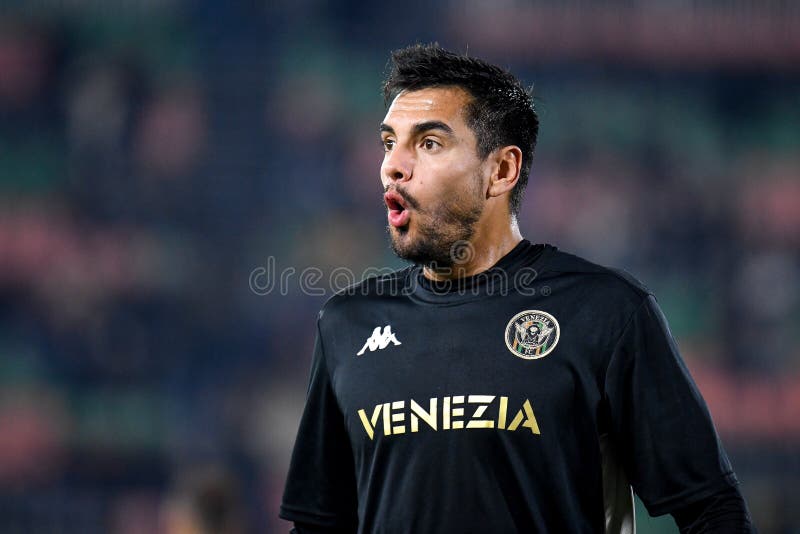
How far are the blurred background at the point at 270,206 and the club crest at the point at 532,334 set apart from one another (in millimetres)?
4614

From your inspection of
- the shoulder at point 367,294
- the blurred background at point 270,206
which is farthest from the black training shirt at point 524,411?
the blurred background at point 270,206

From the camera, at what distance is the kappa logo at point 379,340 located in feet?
7.81

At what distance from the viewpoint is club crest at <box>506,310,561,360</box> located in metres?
2.19

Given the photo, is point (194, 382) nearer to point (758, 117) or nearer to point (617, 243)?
point (617, 243)

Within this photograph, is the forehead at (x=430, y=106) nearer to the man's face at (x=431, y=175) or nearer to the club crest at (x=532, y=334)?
the man's face at (x=431, y=175)

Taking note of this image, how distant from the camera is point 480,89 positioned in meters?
2.46

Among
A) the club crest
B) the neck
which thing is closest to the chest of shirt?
the club crest

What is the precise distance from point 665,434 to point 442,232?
71cm

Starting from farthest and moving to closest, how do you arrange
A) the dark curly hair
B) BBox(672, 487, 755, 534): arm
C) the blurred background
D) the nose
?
the blurred background → the dark curly hair → the nose → BBox(672, 487, 755, 534): arm

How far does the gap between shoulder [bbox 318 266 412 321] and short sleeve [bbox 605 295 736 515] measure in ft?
2.09

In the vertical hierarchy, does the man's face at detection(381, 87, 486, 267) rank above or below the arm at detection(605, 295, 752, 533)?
above

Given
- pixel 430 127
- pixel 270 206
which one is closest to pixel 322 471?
pixel 430 127

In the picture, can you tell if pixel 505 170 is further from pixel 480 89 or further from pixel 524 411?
pixel 524 411

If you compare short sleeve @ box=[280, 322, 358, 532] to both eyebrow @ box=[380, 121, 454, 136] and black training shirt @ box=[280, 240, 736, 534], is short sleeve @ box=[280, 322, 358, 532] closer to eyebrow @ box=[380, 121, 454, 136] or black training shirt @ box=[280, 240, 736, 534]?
black training shirt @ box=[280, 240, 736, 534]
